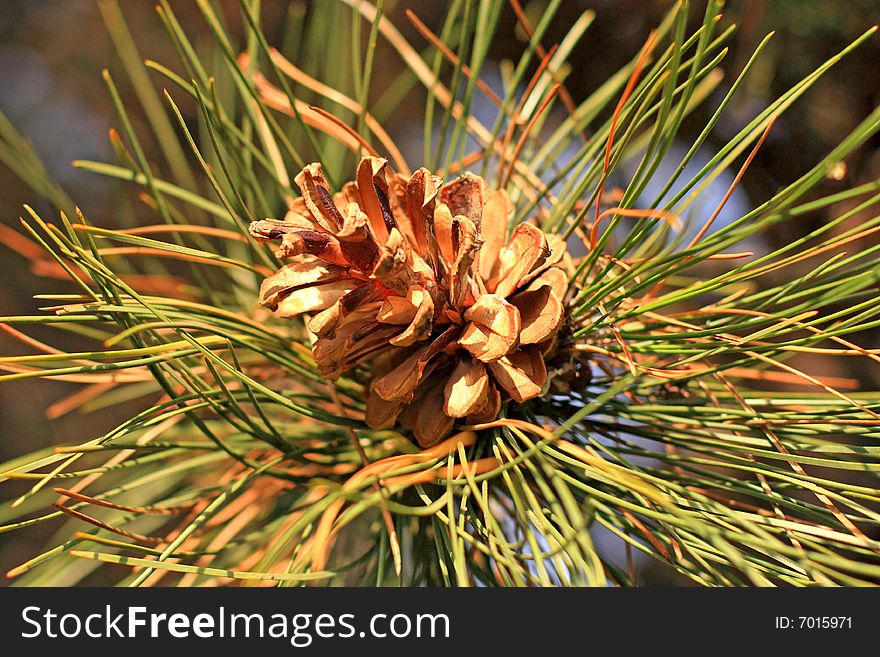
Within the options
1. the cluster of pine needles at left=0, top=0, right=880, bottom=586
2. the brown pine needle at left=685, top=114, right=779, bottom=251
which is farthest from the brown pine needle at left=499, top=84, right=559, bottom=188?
the brown pine needle at left=685, top=114, right=779, bottom=251

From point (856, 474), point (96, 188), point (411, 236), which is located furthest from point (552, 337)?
point (96, 188)

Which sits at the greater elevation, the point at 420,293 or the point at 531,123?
the point at 531,123

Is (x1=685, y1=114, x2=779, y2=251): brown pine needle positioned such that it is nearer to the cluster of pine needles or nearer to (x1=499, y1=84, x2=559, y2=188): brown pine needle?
the cluster of pine needles

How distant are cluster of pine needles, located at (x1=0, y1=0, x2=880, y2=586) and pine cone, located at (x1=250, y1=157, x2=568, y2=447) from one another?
0.02 metres

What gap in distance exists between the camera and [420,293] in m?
0.33

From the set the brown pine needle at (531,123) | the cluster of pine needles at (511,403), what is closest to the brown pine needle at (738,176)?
the cluster of pine needles at (511,403)

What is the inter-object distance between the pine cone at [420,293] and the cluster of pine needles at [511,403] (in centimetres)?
2

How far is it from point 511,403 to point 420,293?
0.31 feet

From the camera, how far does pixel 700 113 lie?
68 cm

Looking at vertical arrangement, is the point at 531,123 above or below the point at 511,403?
above

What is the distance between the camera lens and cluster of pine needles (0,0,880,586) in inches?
11.5

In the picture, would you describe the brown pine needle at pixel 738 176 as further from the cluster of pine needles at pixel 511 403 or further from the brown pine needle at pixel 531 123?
the brown pine needle at pixel 531 123
